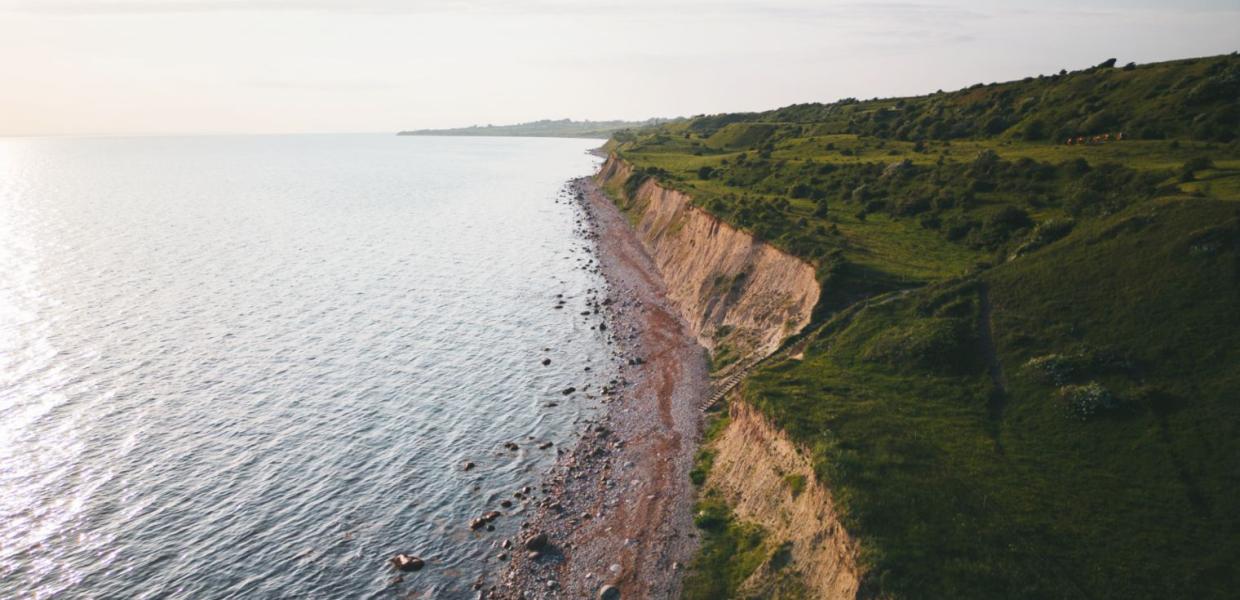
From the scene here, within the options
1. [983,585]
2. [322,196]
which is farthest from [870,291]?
[322,196]

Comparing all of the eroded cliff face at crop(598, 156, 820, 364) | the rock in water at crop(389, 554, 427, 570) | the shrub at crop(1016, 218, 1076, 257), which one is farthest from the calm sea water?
the shrub at crop(1016, 218, 1076, 257)

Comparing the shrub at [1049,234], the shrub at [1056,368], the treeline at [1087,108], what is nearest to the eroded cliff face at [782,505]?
the shrub at [1056,368]

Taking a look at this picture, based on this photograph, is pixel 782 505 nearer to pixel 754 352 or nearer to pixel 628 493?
pixel 628 493

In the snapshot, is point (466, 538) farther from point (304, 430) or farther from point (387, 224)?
point (387, 224)

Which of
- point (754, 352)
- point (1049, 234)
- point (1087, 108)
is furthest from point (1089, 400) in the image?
point (1087, 108)

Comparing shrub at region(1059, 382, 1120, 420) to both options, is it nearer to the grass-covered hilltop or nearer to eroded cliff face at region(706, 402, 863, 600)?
the grass-covered hilltop

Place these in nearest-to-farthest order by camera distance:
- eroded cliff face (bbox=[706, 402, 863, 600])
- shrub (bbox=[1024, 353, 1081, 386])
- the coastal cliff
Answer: eroded cliff face (bbox=[706, 402, 863, 600]) < the coastal cliff < shrub (bbox=[1024, 353, 1081, 386])
